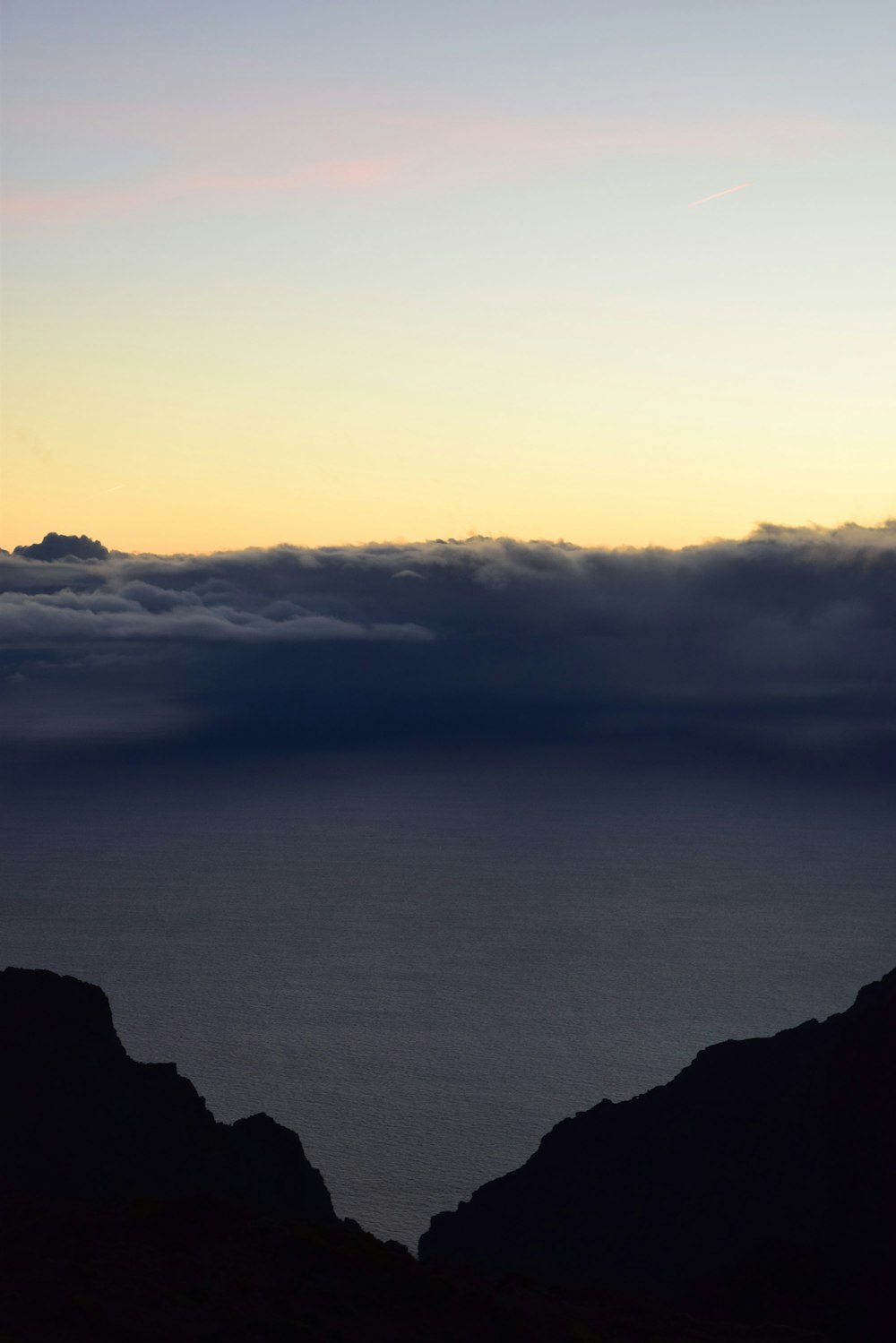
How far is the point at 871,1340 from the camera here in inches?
2884

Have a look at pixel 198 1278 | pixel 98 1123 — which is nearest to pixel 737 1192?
pixel 98 1123

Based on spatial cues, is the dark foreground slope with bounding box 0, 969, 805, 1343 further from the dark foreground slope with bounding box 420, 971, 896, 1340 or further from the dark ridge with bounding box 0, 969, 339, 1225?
the dark foreground slope with bounding box 420, 971, 896, 1340

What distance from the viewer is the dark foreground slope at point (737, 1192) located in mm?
79750

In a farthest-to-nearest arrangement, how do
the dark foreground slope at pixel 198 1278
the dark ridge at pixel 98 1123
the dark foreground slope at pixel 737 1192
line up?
the dark foreground slope at pixel 737 1192, the dark ridge at pixel 98 1123, the dark foreground slope at pixel 198 1278

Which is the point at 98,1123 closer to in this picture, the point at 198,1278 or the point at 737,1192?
the point at 198,1278

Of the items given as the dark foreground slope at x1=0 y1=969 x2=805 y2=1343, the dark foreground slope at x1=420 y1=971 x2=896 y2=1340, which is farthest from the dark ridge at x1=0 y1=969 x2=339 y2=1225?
the dark foreground slope at x1=420 y1=971 x2=896 y2=1340

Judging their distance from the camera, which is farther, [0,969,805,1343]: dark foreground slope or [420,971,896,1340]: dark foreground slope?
[420,971,896,1340]: dark foreground slope

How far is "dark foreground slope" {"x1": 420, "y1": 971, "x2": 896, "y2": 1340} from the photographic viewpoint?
79.8m

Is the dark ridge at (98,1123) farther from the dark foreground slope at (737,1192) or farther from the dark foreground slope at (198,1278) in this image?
the dark foreground slope at (737,1192)

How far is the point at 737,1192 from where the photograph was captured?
92188mm

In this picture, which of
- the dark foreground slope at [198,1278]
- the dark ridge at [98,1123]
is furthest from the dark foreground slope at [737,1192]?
the dark ridge at [98,1123]

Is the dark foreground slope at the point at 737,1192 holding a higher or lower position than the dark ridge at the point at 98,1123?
lower

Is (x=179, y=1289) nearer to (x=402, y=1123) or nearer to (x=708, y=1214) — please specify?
(x=708, y=1214)

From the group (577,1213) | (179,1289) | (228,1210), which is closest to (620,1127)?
(577,1213)
